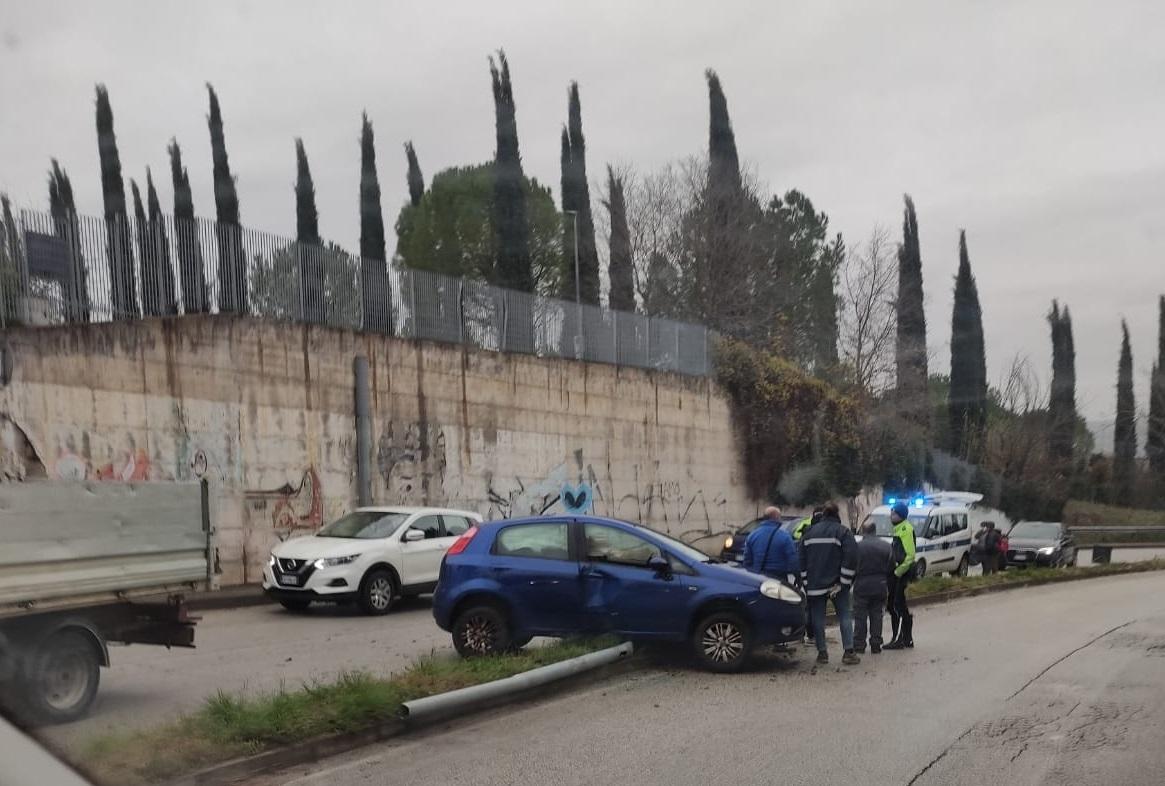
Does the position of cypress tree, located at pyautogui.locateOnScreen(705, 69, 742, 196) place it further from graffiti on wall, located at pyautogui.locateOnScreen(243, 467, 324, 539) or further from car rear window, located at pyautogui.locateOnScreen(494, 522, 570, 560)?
car rear window, located at pyautogui.locateOnScreen(494, 522, 570, 560)

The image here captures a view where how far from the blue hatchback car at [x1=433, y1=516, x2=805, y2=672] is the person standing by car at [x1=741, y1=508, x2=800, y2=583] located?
3.26 feet

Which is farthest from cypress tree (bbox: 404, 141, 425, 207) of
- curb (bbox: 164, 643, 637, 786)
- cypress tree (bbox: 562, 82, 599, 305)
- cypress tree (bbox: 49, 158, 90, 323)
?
curb (bbox: 164, 643, 637, 786)

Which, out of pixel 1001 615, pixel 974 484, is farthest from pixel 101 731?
pixel 974 484

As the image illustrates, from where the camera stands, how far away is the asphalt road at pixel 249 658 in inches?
359

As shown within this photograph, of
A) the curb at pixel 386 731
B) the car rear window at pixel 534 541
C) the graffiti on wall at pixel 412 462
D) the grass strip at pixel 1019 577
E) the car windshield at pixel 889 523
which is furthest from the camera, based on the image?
the car windshield at pixel 889 523

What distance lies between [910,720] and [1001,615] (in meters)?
9.03

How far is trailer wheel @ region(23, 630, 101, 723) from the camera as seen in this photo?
822 cm

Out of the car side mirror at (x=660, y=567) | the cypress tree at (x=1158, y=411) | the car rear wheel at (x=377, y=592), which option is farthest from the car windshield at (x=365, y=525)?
the cypress tree at (x=1158, y=411)

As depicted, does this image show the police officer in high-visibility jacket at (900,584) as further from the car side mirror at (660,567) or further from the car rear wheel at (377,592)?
the car rear wheel at (377,592)

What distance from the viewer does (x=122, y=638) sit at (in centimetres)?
920

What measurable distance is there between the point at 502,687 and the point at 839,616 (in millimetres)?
4416

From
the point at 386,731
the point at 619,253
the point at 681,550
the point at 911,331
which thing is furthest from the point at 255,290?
the point at 911,331

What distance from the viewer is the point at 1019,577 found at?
75.5 feet

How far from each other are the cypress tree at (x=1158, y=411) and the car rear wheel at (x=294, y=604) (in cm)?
5289
